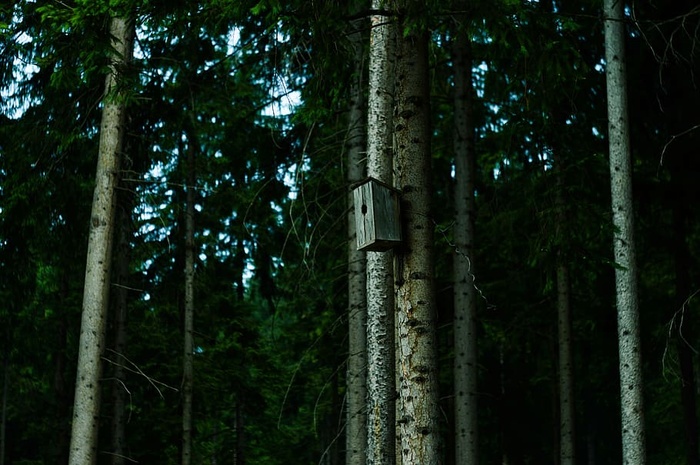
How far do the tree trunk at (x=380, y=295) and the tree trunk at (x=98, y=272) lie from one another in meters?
3.31

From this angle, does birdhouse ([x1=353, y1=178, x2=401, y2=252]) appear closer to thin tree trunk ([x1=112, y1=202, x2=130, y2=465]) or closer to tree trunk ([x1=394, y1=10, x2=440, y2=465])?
tree trunk ([x1=394, y1=10, x2=440, y2=465])

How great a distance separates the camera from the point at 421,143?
6.22m

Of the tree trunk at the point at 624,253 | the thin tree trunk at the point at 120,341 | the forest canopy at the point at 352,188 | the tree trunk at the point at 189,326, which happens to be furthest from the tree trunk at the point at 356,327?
the thin tree trunk at the point at 120,341

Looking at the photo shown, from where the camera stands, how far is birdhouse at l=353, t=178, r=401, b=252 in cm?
585

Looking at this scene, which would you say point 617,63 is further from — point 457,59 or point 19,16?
point 19,16

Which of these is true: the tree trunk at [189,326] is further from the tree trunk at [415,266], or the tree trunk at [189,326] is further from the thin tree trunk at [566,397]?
the tree trunk at [415,266]

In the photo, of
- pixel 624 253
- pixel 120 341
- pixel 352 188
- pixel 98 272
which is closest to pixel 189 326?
pixel 120 341

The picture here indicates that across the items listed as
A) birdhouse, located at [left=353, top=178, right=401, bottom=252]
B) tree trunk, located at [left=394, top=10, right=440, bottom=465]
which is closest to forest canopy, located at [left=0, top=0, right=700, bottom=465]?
tree trunk, located at [left=394, top=10, right=440, bottom=465]

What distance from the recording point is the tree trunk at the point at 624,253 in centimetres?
951

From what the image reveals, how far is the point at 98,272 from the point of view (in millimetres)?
10047

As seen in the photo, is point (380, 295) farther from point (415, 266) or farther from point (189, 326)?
point (189, 326)

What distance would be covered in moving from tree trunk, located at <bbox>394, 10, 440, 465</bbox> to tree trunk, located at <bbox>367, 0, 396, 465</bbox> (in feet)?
4.56

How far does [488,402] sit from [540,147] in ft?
50.2

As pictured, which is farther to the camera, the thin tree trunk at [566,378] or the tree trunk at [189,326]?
the tree trunk at [189,326]
